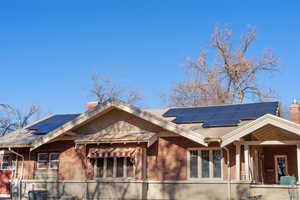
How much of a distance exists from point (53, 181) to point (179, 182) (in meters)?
6.56

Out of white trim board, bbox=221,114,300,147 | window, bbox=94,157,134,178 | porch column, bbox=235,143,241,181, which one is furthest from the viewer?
window, bbox=94,157,134,178

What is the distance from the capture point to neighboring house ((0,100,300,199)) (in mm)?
16141

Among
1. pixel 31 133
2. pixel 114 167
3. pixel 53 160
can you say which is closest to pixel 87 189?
pixel 114 167

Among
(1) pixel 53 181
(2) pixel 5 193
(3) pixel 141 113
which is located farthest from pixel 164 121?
(2) pixel 5 193

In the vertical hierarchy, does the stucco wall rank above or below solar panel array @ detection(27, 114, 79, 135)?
below

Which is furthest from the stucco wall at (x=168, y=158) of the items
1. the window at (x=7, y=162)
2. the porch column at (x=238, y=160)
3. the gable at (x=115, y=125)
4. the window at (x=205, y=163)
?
the window at (x=7, y=162)

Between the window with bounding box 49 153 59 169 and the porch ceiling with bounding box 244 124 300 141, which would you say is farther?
the window with bounding box 49 153 59 169

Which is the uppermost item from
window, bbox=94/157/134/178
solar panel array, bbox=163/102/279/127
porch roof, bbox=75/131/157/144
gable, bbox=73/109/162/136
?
solar panel array, bbox=163/102/279/127

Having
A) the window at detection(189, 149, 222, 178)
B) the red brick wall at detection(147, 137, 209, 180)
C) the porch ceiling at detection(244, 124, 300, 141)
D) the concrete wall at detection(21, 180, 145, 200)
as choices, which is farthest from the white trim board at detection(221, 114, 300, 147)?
the concrete wall at detection(21, 180, 145, 200)

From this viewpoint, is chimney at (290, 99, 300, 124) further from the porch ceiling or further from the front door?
the porch ceiling

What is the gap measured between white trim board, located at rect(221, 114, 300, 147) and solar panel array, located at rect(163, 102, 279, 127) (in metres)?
2.04

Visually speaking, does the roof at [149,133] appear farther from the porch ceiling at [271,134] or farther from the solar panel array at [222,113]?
the porch ceiling at [271,134]

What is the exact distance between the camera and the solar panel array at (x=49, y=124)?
20.9m

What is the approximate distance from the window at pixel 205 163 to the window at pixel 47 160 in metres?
7.18
